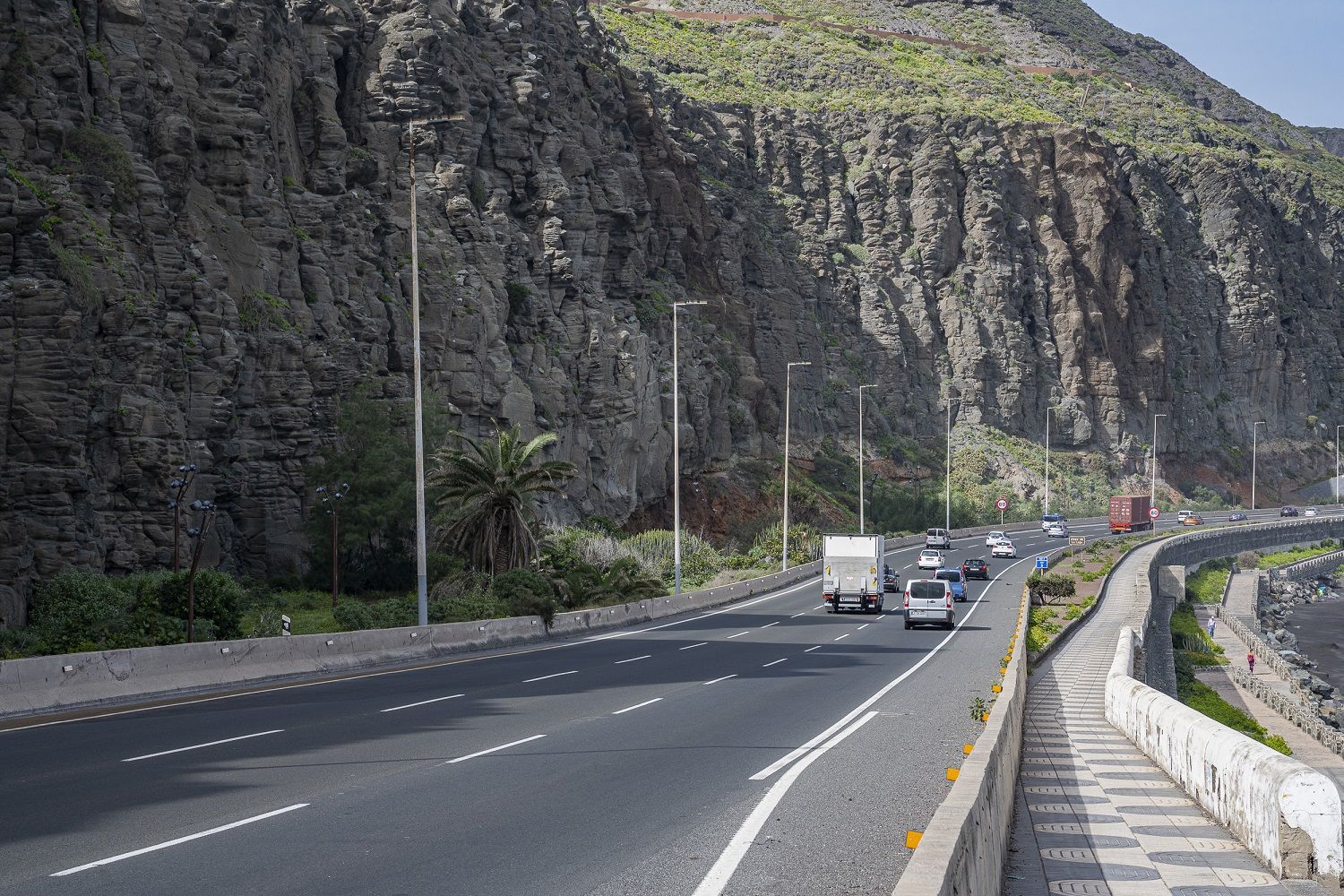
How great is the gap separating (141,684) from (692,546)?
4533 centimetres

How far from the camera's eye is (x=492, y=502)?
132 ft

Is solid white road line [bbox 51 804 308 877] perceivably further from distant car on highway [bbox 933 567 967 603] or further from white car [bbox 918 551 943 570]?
white car [bbox 918 551 943 570]

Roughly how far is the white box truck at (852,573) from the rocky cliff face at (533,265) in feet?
63.4

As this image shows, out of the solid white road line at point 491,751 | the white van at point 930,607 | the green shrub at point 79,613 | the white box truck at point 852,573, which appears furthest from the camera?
the white box truck at point 852,573

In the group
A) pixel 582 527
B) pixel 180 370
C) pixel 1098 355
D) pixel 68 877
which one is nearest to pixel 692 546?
pixel 582 527

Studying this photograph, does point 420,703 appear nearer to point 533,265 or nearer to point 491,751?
point 491,751

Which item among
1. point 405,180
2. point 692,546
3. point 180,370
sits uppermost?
point 405,180

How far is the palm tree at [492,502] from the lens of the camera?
39.9 metres

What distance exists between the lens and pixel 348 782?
461 inches

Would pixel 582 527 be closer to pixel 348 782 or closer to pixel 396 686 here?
pixel 396 686

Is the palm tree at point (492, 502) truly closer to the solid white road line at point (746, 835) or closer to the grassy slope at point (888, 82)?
the solid white road line at point (746, 835)

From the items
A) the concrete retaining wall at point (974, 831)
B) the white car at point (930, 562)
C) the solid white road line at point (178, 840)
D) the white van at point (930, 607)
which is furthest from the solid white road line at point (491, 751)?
the white car at point (930, 562)

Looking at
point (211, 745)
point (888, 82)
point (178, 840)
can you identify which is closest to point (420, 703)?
point (211, 745)

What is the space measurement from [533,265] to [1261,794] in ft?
202
